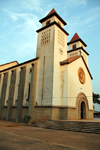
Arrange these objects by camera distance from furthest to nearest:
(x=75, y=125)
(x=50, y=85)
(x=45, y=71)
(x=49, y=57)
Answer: (x=49, y=57) < (x=45, y=71) < (x=50, y=85) < (x=75, y=125)

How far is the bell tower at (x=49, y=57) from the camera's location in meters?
17.0

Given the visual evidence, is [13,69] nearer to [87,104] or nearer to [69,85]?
[69,85]

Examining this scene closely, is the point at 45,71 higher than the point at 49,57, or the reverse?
the point at 49,57

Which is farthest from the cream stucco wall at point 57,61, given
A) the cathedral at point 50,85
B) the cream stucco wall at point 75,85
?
the cream stucco wall at point 75,85

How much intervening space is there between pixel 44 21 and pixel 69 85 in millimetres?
12867

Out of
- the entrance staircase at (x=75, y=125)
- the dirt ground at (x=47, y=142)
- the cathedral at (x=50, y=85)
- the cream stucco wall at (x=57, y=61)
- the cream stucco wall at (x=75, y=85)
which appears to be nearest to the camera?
the dirt ground at (x=47, y=142)

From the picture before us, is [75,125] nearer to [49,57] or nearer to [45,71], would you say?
[45,71]

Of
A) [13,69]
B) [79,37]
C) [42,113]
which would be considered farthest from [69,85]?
[79,37]

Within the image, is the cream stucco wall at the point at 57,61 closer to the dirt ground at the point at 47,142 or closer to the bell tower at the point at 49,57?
the bell tower at the point at 49,57

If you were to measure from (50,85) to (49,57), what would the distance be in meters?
4.36

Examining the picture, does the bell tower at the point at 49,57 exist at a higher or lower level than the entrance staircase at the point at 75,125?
higher

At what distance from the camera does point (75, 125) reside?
12.7m

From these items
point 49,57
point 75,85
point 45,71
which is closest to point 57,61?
point 49,57

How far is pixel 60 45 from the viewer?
66.7 feet
